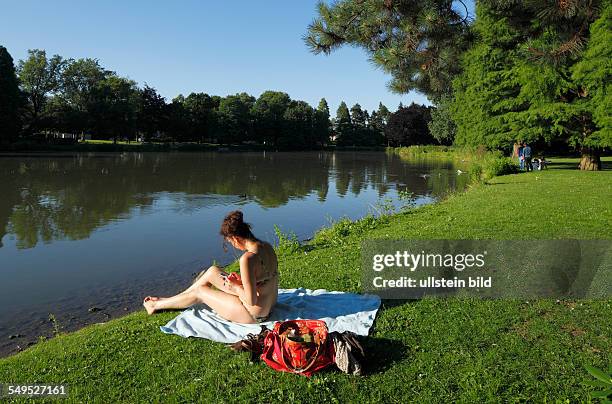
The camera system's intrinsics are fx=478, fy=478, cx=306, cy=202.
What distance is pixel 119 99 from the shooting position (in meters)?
68.6

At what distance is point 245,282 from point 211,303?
0.71 meters

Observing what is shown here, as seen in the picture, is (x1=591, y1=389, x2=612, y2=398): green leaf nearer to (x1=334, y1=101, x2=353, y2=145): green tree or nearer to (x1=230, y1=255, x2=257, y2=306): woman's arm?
(x1=230, y1=255, x2=257, y2=306): woman's arm

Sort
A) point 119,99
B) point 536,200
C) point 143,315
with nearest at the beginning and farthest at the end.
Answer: point 143,315, point 536,200, point 119,99

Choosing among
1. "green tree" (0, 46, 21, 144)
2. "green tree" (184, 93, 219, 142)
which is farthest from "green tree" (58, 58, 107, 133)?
"green tree" (184, 93, 219, 142)

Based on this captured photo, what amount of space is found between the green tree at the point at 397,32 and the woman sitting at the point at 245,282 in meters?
2.62

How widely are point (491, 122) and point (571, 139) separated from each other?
649 centimetres

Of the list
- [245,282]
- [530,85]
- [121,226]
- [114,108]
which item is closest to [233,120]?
[114,108]

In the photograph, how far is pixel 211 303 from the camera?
5570 mm

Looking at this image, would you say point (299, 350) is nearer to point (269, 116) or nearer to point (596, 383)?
point (596, 383)

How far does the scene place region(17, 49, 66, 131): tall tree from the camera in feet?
205

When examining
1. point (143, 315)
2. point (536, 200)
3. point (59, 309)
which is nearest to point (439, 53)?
point (143, 315)

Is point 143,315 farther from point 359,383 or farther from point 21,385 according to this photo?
point 359,383

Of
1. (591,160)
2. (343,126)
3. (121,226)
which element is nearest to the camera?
(121,226)

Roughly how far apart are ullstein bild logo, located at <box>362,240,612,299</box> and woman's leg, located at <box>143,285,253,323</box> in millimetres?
1928
